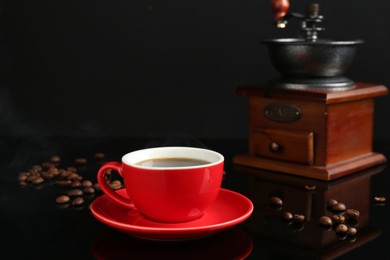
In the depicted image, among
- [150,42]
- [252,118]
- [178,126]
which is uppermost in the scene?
[150,42]

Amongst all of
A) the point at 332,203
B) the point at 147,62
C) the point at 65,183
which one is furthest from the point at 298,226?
the point at 147,62

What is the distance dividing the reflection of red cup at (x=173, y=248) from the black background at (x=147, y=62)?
3.55 feet

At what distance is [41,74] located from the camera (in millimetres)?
2100

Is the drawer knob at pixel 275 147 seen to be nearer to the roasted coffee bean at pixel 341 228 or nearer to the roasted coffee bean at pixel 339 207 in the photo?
the roasted coffee bean at pixel 339 207

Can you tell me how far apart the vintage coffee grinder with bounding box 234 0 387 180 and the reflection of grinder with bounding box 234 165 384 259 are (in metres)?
0.04

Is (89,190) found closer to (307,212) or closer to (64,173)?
(64,173)

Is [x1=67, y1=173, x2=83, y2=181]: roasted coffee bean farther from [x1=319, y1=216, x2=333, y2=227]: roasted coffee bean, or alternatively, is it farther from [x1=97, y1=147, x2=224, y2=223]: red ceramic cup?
[x1=319, y1=216, x2=333, y2=227]: roasted coffee bean

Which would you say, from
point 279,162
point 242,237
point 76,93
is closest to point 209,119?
point 76,93

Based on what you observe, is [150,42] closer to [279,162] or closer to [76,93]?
[76,93]

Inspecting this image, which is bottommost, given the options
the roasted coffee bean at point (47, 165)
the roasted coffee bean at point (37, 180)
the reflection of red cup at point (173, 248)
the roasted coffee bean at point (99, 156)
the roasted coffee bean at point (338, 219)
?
the roasted coffee bean at point (99, 156)

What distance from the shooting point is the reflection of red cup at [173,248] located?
95cm

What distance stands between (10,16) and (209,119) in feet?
2.30

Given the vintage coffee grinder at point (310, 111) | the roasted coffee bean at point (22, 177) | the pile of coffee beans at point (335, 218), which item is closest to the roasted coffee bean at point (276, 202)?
the pile of coffee beans at point (335, 218)

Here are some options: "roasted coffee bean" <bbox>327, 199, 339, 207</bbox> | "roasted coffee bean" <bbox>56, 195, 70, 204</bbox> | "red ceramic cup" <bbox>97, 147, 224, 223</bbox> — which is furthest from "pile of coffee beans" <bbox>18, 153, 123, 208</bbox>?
"roasted coffee bean" <bbox>327, 199, 339, 207</bbox>
